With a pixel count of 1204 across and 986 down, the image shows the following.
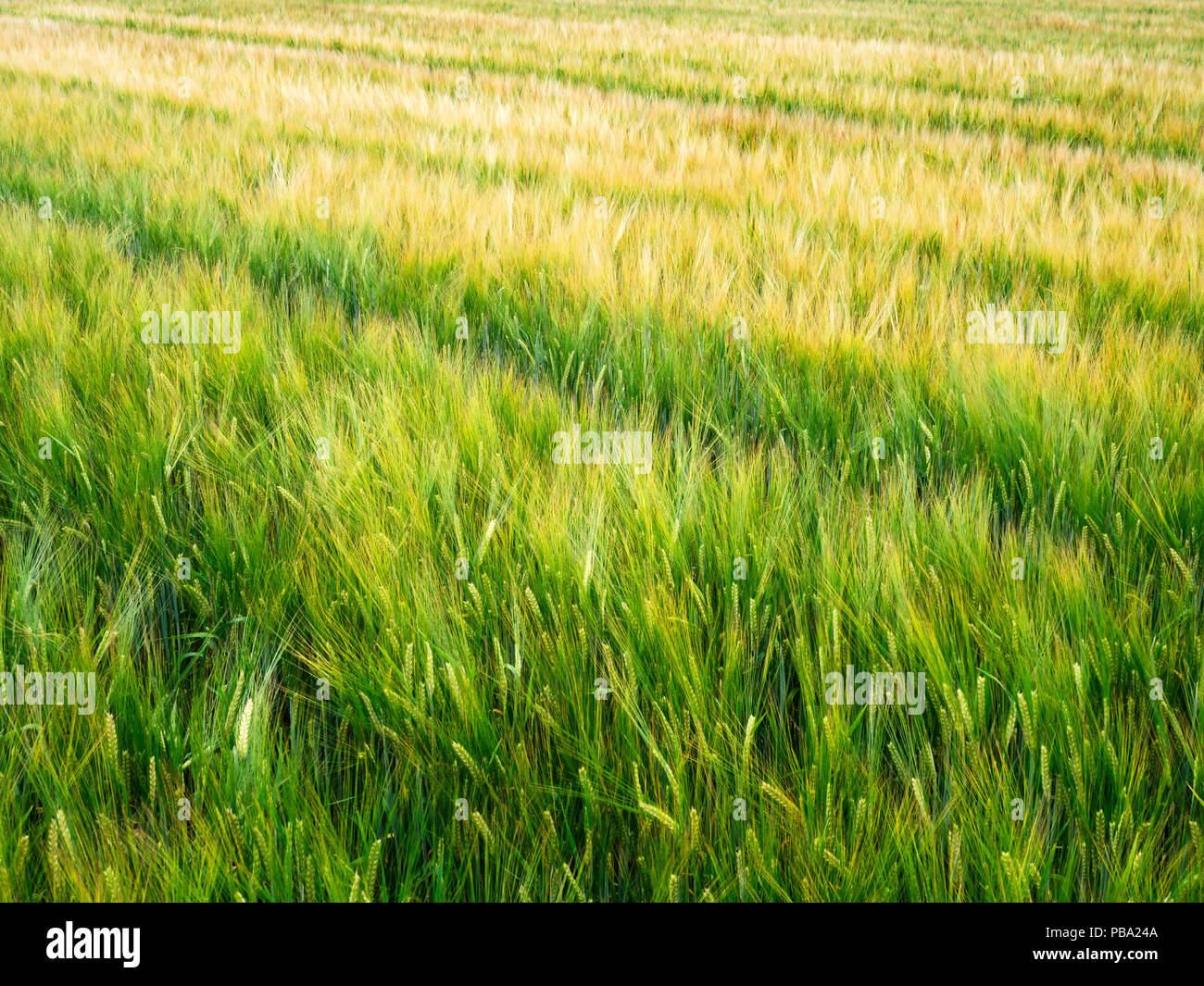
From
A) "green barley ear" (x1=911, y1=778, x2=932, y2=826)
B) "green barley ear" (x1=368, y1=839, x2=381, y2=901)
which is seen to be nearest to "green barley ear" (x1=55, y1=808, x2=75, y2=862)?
"green barley ear" (x1=368, y1=839, x2=381, y2=901)

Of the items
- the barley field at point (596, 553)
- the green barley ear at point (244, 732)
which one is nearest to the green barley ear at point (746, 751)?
the barley field at point (596, 553)

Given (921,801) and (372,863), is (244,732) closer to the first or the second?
(372,863)

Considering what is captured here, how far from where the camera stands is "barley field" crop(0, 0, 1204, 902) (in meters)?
0.77

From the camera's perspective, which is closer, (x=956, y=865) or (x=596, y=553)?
(x=956, y=865)

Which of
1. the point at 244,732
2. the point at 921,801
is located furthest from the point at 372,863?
the point at 921,801

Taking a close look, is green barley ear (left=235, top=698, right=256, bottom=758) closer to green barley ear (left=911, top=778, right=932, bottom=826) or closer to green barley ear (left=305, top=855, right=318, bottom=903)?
green barley ear (left=305, top=855, right=318, bottom=903)

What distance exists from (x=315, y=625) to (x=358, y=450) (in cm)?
31

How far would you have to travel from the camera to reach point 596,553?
1.06 m

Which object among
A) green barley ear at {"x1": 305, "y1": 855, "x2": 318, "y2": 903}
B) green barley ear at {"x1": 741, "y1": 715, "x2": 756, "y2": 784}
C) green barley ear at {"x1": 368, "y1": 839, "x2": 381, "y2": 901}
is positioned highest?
green barley ear at {"x1": 741, "y1": 715, "x2": 756, "y2": 784}

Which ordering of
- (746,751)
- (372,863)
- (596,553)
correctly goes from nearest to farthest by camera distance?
(372,863), (746,751), (596,553)

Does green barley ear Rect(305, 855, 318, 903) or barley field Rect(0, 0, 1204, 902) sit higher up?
barley field Rect(0, 0, 1204, 902)

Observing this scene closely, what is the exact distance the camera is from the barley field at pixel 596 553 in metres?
0.77
